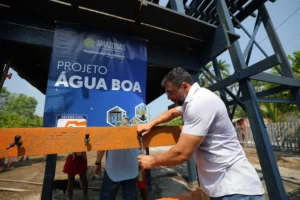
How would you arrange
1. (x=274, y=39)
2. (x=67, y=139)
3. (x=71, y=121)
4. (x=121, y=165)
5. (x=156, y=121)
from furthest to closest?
(x=274, y=39), (x=121, y=165), (x=71, y=121), (x=156, y=121), (x=67, y=139)

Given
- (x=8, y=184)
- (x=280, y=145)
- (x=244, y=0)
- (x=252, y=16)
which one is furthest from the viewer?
(x=280, y=145)

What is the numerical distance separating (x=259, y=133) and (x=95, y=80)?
2.99 metres

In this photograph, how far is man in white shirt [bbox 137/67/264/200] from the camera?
4.23 feet

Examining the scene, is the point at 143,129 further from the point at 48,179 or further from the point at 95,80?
the point at 48,179

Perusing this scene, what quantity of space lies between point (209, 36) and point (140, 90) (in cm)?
164

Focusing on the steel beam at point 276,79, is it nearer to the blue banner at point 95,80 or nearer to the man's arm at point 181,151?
the blue banner at point 95,80

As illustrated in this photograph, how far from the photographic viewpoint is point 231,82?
326 cm

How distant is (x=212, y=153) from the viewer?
1388mm

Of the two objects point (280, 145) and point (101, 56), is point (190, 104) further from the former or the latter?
point (280, 145)

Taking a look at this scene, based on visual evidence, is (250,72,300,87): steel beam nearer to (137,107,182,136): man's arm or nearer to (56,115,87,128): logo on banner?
(137,107,182,136): man's arm

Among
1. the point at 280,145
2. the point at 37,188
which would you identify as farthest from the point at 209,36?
the point at 280,145

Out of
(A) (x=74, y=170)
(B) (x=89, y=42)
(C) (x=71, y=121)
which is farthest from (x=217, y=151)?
(A) (x=74, y=170)

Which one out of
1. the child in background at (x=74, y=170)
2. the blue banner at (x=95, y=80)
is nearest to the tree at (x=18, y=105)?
the child in background at (x=74, y=170)

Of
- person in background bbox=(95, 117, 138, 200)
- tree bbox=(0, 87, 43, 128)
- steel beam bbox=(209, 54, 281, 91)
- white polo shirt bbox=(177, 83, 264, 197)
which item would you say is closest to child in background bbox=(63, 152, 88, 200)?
person in background bbox=(95, 117, 138, 200)
